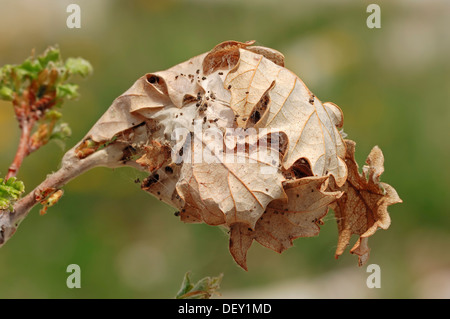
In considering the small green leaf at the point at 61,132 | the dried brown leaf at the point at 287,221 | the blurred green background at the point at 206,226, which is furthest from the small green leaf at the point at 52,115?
the blurred green background at the point at 206,226

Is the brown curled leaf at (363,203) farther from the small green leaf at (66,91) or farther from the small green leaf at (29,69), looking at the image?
the small green leaf at (29,69)

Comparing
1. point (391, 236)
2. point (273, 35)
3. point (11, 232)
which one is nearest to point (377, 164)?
point (11, 232)

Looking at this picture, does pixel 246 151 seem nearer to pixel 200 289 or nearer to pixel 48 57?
pixel 200 289

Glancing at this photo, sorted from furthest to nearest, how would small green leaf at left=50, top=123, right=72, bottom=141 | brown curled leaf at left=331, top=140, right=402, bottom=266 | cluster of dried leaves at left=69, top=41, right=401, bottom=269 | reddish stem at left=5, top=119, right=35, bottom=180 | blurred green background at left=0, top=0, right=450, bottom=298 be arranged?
1. blurred green background at left=0, top=0, right=450, bottom=298
2. small green leaf at left=50, top=123, right=72, bottom=141
3. reddish stem at left=5, top=119, right=35, bottom=180
4. brown curled leaf at left=331, top=140, right=402, bottom=266
5. cluster of dried leaves at left=69, top=41, right=401, bottom=269

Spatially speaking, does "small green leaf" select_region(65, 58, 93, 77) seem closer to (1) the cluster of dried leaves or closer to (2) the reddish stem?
(2) the reddish stem

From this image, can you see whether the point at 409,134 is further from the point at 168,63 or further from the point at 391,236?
the point at 168,63

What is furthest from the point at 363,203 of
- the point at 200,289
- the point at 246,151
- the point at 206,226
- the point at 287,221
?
the point at 206,226

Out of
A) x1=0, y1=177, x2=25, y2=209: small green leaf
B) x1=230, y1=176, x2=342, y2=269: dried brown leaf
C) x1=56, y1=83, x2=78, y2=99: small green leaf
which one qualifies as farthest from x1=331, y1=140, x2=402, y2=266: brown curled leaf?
x1=56, y1=83, x2=78, y2=99: small green leaf
